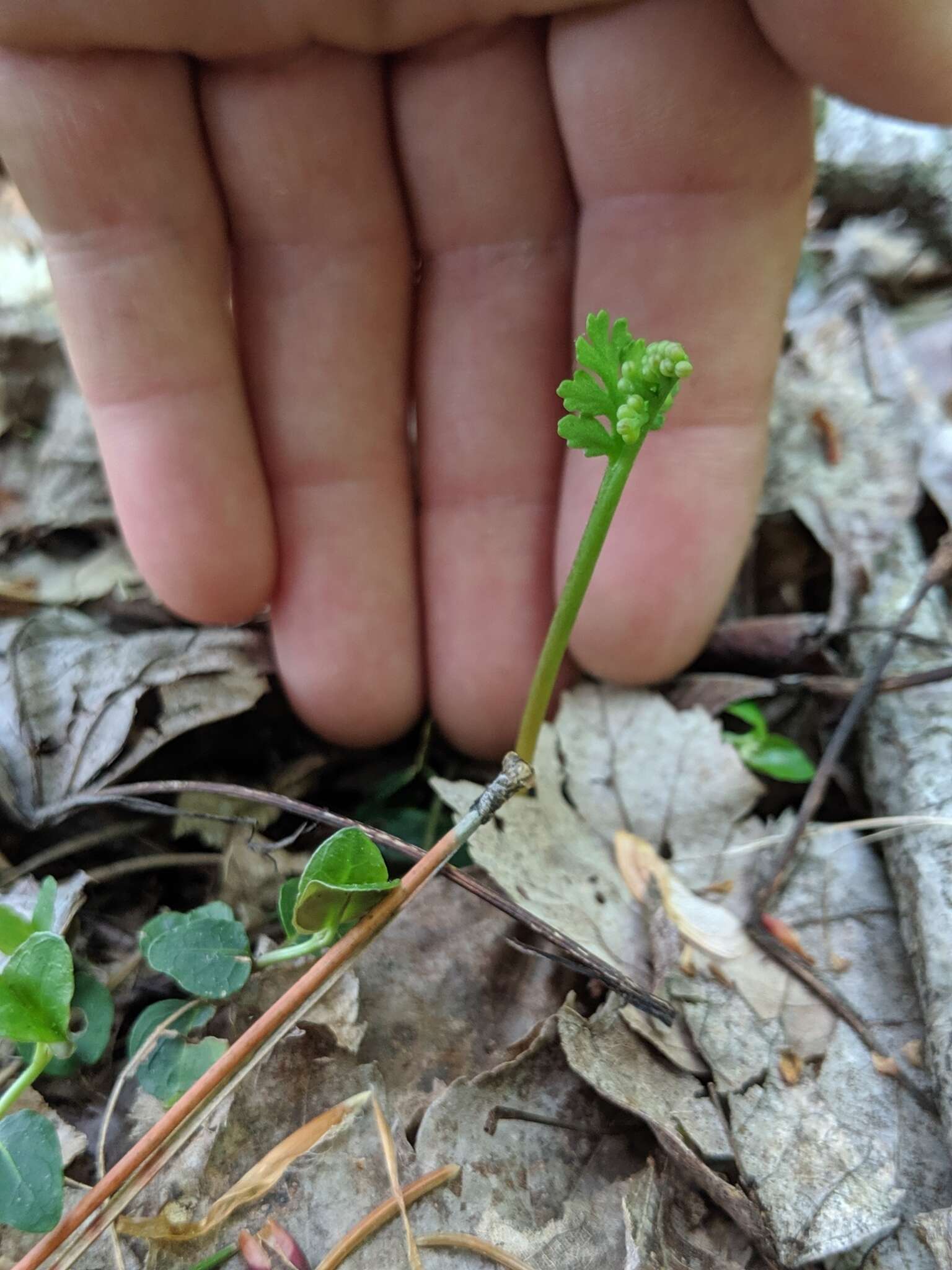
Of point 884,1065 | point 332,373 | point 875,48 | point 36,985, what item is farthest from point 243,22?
point 884,1065

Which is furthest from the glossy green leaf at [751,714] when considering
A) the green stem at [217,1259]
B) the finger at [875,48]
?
the green stem at [217,1259]

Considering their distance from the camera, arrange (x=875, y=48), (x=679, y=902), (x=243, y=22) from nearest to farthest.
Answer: (x=875, y=48) → (x=679, y=902) → (x=243, y=22)

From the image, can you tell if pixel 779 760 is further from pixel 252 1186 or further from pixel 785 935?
pixel 252 1186

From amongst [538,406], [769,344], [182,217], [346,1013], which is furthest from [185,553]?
[769,344]

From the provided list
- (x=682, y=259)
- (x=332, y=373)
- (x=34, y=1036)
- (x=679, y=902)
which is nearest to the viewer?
(x=34, y=1036)

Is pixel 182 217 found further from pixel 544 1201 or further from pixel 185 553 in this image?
pixel 544 1201

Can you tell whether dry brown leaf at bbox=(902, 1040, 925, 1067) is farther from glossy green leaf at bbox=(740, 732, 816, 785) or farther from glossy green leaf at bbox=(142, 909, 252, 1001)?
glossy green leaf at bbox=(142, 909, 252, 1001)
